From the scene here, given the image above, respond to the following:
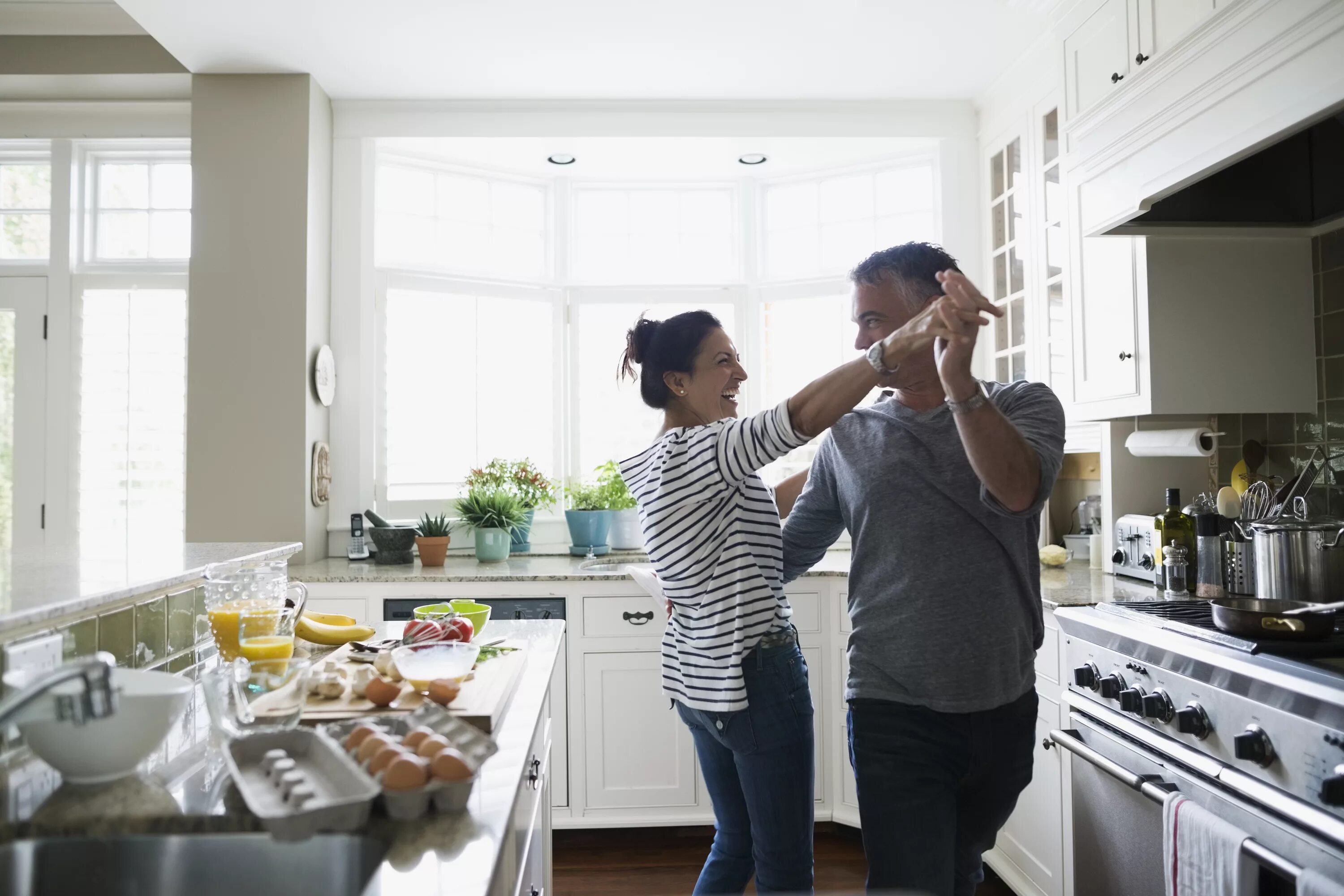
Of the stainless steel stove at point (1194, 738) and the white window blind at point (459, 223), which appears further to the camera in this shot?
the white window blind at point (459, 223)

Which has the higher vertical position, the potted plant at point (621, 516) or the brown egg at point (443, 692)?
the potted plant at point (621, 516)

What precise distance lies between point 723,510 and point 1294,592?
126 cm

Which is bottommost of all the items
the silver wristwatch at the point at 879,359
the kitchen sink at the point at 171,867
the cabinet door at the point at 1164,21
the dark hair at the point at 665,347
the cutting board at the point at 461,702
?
the kitchen sink at the point at 171,867

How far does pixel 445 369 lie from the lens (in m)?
3.87

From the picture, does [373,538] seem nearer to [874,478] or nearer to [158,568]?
[158,568]

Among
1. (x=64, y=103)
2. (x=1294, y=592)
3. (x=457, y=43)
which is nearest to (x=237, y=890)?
(x=1294, y=592)

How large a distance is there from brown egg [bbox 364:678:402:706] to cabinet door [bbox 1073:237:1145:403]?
2.12 meters

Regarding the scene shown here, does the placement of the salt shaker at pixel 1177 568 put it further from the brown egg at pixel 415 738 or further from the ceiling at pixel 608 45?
the brown egg at pixel 415 738

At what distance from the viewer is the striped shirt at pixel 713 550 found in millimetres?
1463

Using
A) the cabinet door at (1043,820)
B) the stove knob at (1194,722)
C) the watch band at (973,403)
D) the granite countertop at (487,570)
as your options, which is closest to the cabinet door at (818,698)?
the granite countertop at (487,570)

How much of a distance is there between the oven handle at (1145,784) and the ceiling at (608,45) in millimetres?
2302

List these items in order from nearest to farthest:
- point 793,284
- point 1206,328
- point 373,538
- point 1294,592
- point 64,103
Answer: point 1294,592, point 1206,328, point 373,538, point 64,103, point 793,284

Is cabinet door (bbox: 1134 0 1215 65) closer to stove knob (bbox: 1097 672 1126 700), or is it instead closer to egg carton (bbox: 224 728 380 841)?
stove knob (bbox: 1097 672 1126 700)

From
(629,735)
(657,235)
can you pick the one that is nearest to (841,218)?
(657,235)
